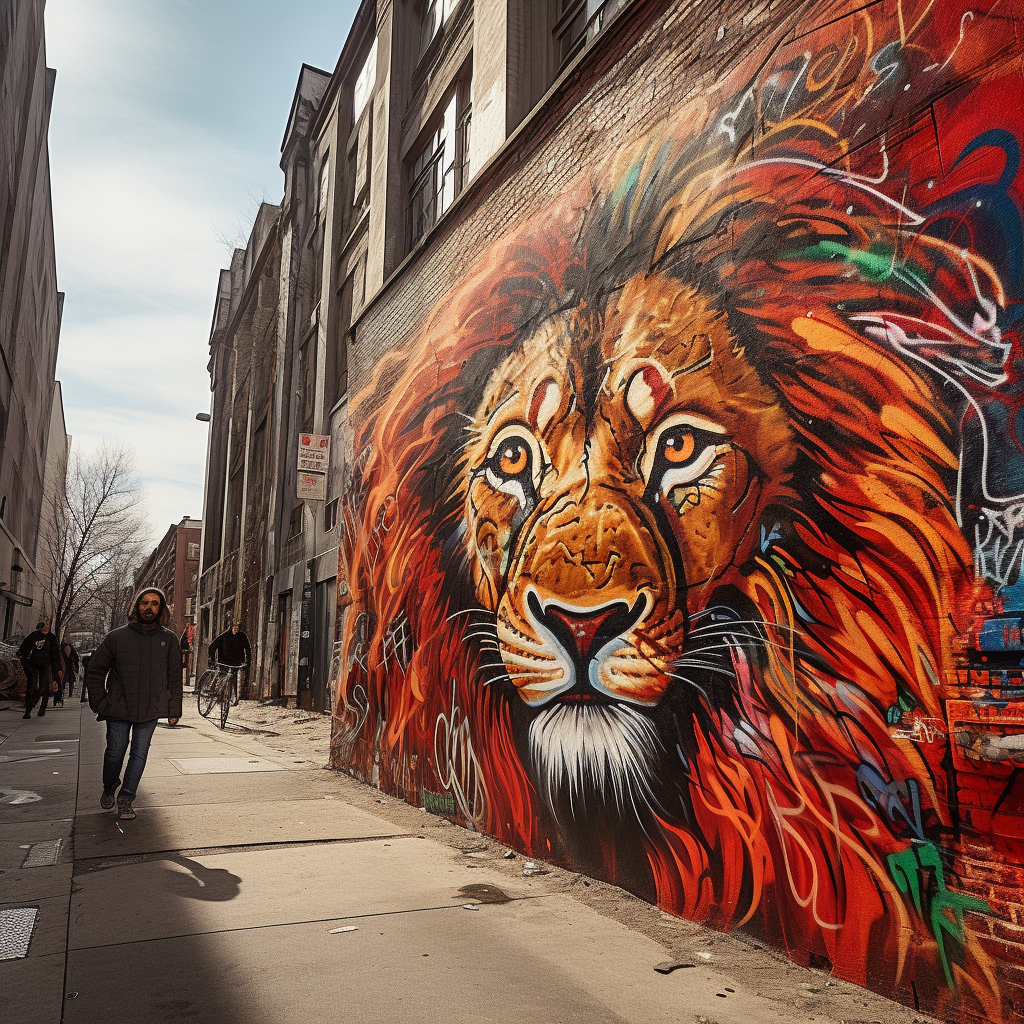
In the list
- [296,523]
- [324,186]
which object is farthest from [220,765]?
[324,186]

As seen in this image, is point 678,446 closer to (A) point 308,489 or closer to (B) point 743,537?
(B) point 743,537

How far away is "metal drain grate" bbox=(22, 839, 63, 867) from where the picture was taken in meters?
4.92

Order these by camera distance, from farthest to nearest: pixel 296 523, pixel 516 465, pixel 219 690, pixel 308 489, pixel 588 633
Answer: pixel 296 523, pixel 308 489, pixel 219 690, pixel 516 465, pixel 588 633

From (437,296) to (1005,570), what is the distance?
6.20m

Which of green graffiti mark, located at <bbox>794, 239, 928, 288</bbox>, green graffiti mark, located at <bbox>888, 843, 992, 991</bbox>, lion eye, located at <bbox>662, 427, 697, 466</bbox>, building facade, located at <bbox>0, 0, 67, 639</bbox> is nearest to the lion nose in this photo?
lion eye, located at <bbox>662, 427, 697, 466</bbox>

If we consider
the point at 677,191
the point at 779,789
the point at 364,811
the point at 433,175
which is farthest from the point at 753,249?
the point at 433,175

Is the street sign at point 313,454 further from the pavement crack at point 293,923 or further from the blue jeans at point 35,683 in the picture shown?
the pavement crack at point 293,923

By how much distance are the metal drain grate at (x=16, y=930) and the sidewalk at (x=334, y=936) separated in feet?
0.05

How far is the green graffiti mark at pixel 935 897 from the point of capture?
2.73 metres

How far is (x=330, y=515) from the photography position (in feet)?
55.0

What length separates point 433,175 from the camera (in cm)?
1108

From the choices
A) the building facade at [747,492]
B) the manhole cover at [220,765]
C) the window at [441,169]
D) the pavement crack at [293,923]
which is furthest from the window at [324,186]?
the pavement crack at [293,923]

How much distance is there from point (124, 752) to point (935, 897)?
5.43 meters

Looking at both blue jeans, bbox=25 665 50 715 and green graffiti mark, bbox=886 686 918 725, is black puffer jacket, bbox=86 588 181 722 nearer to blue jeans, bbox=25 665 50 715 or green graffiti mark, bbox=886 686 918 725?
green graffiti mark, bbox=886 686 918 725
